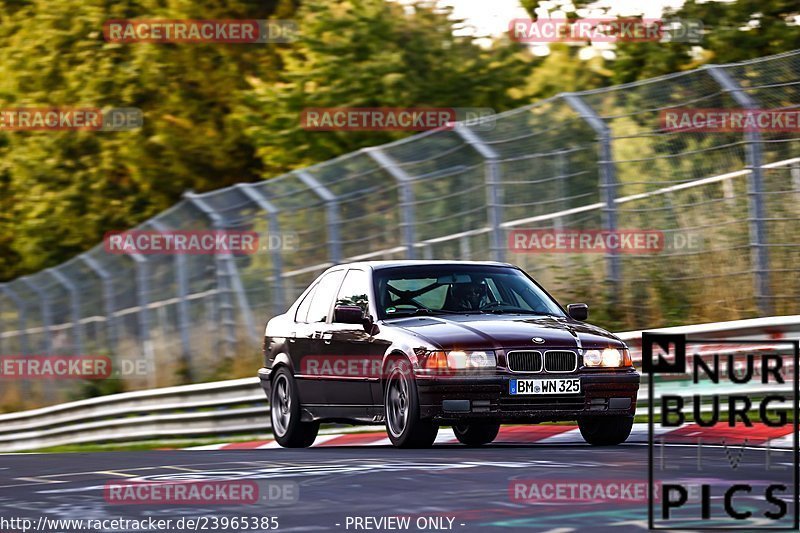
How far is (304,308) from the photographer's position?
14.2 m

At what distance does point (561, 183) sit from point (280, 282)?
16.6ft

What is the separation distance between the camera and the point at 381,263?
13172 mm

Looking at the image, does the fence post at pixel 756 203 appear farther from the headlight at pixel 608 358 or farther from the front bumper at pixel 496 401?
the front bumper at pixel 496 401

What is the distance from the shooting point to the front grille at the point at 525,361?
37.4 feet

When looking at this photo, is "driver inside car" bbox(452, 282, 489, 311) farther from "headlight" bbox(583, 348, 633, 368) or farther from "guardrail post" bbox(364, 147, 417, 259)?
"guardrail post" bbox(364, 147, 417, 259)

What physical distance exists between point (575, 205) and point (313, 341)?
4257 mm

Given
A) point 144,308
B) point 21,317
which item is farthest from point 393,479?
point 21,317

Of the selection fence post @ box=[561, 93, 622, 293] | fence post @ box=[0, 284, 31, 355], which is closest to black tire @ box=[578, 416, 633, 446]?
fence post @ box=[561, 93, 622, 293]

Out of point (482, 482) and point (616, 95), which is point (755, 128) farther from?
point (482, 482)

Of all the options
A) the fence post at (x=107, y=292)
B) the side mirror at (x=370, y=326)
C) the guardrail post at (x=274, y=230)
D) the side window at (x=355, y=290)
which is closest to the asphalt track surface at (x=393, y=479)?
the side mirror at (x=370, y=326)

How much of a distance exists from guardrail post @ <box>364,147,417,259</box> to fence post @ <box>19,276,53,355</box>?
41.0 feet

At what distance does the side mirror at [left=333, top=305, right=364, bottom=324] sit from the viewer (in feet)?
40.4

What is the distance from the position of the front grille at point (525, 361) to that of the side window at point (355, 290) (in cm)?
180

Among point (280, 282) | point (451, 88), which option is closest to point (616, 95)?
point (280, 282)
